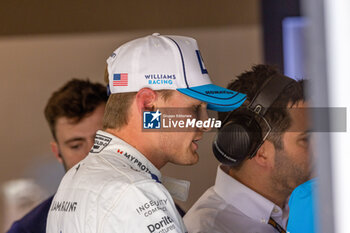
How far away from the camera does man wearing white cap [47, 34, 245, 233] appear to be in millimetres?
1094

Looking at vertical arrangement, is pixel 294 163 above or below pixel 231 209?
above

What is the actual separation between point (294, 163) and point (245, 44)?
1011mm

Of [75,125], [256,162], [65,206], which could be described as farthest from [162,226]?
[75,125]

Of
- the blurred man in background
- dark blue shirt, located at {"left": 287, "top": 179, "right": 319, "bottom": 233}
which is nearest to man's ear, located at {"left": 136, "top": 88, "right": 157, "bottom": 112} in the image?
dark blue shirt, located at {"left": 287, "top": 179, "right": 319, "bottom": 233}

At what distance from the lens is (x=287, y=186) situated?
4.61 ft

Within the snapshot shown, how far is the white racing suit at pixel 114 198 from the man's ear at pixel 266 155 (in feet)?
1.03

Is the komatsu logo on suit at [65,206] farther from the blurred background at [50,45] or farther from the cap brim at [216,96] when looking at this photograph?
the blurred background at [50,45]

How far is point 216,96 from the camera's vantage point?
1.35 meters

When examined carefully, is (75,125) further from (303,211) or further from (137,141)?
(303,211)

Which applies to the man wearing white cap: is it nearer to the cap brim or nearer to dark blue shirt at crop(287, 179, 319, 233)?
the cap brim

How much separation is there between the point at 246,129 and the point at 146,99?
259mm

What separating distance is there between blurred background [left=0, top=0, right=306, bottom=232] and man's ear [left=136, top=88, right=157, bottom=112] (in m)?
1.15

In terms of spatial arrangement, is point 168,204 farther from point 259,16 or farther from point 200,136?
point 259,16

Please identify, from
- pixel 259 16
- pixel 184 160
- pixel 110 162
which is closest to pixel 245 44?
pixel 259 16
